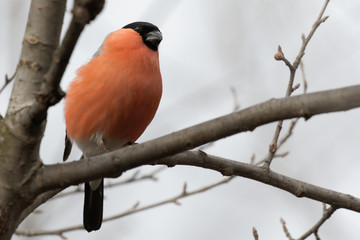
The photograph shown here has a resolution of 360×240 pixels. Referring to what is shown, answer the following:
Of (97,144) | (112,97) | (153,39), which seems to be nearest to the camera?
(112,97)

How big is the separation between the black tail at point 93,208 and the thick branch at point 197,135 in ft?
6.20

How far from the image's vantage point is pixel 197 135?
66.4 inches

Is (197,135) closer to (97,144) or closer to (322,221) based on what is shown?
(322,221)

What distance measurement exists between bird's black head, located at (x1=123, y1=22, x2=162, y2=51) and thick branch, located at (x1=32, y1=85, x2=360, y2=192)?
2095mm

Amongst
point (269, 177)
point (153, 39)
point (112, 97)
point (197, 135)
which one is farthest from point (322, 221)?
point (153, 39)

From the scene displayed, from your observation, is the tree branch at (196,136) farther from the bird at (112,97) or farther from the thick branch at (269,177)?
the bird at (112,97)

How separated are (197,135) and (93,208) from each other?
2.38m

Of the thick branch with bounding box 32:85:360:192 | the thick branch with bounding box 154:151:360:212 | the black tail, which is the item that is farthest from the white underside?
the thick branch with bounding box 32:85:360:192

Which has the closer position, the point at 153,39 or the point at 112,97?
the point at 112,97

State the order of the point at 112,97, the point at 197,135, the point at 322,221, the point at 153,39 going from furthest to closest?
the point at 153,39
the point at 112,97
the point at 322,221
the point at 197,135

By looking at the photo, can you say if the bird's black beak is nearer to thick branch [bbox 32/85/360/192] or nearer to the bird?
the bird

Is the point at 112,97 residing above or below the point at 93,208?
above

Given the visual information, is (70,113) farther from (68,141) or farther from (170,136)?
(170,136)

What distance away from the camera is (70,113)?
330cm
